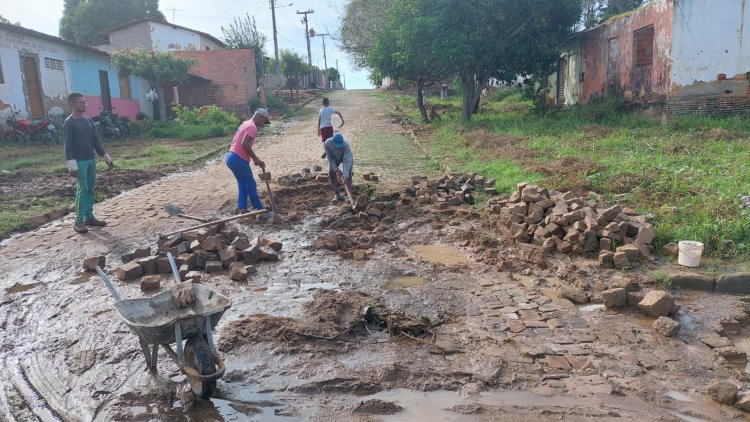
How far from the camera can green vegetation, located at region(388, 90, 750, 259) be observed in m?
5.89

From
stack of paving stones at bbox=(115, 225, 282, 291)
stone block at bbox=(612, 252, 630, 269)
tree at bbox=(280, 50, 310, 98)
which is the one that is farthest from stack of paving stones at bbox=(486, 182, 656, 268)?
tree at bbox=(280, 50, 310, 98)

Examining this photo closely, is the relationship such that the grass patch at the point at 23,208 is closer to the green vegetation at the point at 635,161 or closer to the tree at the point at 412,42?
the green vegetation at the point at 635,161

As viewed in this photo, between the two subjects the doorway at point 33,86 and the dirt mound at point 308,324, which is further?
the doorway at point 33,86

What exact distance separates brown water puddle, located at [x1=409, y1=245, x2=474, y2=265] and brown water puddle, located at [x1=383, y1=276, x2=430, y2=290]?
573mm

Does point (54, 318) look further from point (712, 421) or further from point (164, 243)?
point (712, 421)

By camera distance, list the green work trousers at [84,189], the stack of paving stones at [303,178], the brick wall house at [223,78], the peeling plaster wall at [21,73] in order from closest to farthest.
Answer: the green work trousers at [84,189] → the stack of paving stones at [303,178] → the peeling plaster wall at [21,73] → the brick wall house at [223,78]

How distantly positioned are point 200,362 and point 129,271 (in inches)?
101

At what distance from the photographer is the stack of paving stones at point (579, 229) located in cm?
546

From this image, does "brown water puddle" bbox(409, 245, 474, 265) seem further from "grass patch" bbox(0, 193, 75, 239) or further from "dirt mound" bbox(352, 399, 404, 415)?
"grass patch" bbox(0, 193, 75, 239)

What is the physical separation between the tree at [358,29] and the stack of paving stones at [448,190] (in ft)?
65.9

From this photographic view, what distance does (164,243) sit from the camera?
620 cm

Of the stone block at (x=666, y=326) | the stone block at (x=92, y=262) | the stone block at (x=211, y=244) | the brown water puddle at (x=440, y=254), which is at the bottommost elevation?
the stone block at (x=666, y=326)

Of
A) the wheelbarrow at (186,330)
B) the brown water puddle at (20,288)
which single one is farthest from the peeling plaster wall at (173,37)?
the wheelbarrow at (186,330)

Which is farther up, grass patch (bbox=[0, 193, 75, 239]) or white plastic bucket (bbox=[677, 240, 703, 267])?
grass patch (bbox=[0, 193, 75, 239])
